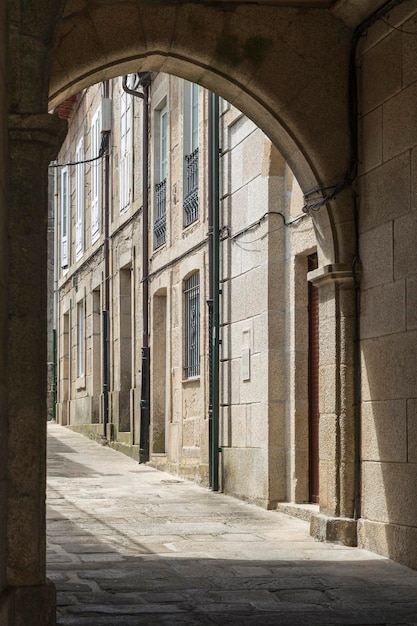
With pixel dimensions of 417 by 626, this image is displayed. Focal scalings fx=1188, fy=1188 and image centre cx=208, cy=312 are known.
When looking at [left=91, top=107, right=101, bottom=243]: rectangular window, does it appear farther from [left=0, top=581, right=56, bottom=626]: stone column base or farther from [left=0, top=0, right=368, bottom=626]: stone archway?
[left=0, top=581, right=56, bottom=626]: stone column base

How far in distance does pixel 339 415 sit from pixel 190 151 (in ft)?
21.4

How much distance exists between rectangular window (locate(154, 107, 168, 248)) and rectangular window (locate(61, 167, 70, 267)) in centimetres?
937

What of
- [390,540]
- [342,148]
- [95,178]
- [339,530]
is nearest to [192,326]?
[342,148]

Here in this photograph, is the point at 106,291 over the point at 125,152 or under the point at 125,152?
under

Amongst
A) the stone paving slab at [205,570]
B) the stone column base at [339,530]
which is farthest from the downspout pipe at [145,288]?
the stone column base at [339,530]

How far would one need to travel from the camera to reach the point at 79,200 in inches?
926

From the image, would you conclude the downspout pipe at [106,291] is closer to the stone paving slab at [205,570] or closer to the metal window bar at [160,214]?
the metal window bar at [160,214]

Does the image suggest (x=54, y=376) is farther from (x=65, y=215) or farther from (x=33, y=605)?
(x=33, y=605)

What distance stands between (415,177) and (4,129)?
3.19m

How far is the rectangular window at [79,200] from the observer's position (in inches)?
902

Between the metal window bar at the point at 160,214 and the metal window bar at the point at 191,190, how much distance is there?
3.92 ft

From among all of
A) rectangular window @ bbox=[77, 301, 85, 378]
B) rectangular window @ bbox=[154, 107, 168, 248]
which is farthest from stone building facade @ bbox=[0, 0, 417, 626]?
rectangular window @ bbox=[77, 301, 85, 378]

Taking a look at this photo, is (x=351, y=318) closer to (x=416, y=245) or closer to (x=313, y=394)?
(x=416, y=245)

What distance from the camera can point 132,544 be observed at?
8211 mm
